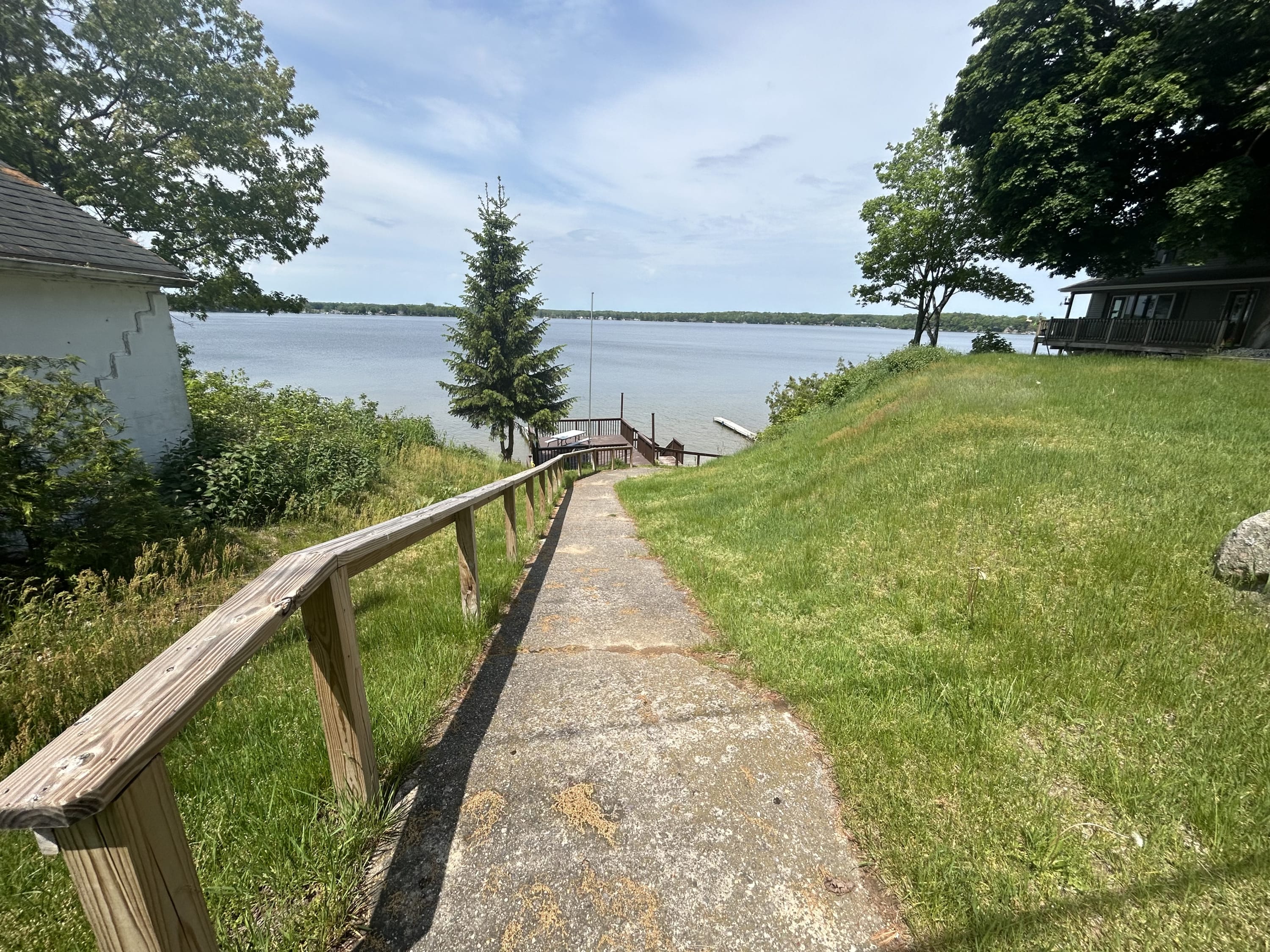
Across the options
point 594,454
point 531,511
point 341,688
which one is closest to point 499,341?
point 594,454

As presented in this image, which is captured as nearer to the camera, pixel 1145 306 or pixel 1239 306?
pixel 1239 306

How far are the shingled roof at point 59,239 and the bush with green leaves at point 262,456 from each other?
2820 millimetres

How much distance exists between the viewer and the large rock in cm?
317

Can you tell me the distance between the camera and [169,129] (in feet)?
47.5

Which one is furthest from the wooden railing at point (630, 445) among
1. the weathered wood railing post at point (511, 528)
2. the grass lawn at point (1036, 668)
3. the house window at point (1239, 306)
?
the house window at point (1239, 306)

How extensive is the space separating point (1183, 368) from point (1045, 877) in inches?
608

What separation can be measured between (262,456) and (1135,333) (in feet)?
98.1

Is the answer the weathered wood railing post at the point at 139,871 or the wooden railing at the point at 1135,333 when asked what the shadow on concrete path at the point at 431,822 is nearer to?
the weathered wood railing post at the point at 139,871

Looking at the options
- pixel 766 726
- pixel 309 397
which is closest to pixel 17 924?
pixel 766 726

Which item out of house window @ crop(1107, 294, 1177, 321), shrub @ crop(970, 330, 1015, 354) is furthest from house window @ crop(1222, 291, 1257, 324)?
shrub @ crop(970, 330, 1015, 354)

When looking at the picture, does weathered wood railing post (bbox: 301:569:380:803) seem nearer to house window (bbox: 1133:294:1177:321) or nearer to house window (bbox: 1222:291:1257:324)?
house window (bbox: 1222:291:1257:324)

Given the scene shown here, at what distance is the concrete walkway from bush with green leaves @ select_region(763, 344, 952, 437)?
52.1 feet

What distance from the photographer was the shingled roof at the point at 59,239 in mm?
6539

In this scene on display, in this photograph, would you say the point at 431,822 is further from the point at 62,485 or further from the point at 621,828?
the point at 62,485
